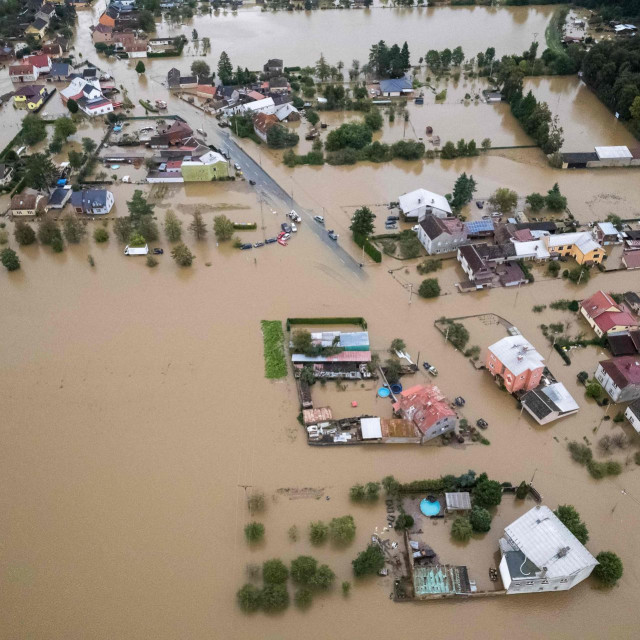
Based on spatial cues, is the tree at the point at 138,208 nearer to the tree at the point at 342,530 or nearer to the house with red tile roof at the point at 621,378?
the tree at the point at 342,530

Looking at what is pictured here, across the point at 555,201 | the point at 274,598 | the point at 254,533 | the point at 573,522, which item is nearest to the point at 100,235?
the point at 254,533

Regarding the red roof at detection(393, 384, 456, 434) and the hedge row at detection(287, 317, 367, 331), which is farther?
the hedge row at detection(287, 317, 367, 331)

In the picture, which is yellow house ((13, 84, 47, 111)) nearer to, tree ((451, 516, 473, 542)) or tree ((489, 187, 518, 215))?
tree ((489, 187, 518, 215))

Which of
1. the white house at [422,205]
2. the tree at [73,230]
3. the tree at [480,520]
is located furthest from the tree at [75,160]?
the tree at [480,520]

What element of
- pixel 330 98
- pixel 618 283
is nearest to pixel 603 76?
pixel 330 98

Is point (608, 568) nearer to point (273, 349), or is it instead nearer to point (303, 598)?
point (303, 598)

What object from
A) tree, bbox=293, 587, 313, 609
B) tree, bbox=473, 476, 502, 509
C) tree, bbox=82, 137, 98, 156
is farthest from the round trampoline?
tree, bbox=82, 137, 98, 156
